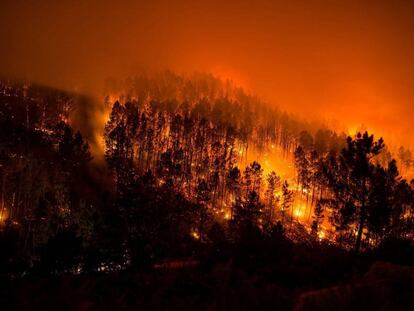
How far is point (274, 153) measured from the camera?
124875 millimetres

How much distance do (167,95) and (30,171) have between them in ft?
341

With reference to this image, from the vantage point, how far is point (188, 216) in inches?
2509

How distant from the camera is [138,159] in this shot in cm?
9538

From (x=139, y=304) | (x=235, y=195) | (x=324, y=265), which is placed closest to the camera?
(x=139, y=304)

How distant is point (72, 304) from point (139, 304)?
1.70 metres

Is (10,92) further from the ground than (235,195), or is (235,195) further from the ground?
(10,92)

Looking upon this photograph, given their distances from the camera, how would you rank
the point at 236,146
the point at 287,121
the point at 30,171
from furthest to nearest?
the point at 287,121 < the point at 236,146 < the point at 30,171

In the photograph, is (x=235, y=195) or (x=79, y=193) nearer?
(x=79, y=193)

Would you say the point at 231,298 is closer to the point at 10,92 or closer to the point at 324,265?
the point at 324,265

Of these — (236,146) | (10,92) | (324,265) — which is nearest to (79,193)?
(236,146)

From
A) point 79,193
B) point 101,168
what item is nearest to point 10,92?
point 101,168

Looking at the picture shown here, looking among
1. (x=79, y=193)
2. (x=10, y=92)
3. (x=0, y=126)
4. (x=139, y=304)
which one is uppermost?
(x=10, y=92)

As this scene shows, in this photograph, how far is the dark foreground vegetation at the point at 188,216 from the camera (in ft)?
28.7

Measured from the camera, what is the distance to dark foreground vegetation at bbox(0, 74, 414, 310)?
344 inches
